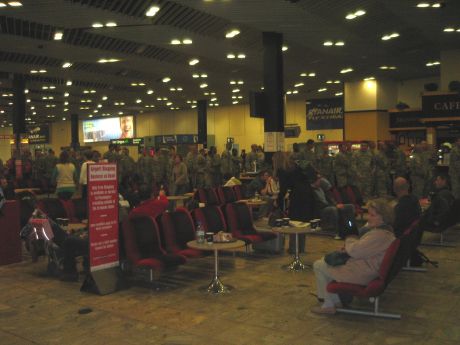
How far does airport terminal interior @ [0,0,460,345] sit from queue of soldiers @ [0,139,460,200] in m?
0.05

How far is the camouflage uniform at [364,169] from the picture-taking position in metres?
14.0

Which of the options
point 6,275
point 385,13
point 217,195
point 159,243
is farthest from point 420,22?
point 6,275

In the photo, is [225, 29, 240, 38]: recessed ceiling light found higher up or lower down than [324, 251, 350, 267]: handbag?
higher up

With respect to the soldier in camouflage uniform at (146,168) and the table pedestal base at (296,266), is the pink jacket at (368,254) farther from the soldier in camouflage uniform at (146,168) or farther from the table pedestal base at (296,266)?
the soldier in camouflage uniform at (146,168)

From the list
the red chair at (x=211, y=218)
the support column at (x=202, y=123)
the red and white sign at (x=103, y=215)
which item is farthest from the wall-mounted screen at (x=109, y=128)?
the red and white sign at (x=103, y=215)

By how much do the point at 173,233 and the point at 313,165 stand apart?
867 cm

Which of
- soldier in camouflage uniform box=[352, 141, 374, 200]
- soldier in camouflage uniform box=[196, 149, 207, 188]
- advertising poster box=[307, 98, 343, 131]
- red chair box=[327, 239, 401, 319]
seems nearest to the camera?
→ red chair box=[327, 239, 401, 319]

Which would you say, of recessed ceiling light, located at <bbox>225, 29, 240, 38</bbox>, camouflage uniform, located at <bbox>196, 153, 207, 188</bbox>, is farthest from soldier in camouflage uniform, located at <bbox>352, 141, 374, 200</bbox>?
camouflage uniform, located at <bbox>196, 153, 207, 188</bbox>

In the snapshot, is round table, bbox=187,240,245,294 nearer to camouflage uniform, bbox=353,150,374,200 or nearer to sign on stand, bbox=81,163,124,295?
sign on stand, bbox=81,163,124,295

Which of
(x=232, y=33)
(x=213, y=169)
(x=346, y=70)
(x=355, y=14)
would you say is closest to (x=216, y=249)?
(x=355, y=14)

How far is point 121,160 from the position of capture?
18.1m

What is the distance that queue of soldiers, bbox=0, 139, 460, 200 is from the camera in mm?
12930

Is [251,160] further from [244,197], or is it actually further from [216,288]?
[216,288]

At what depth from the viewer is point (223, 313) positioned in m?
5.28
